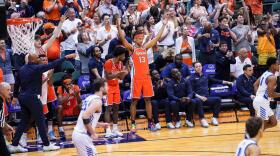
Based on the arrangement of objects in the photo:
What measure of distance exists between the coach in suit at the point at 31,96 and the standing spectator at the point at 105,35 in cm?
319

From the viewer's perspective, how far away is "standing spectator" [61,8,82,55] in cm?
1522

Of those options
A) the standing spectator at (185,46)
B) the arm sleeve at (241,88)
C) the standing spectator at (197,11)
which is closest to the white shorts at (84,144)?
the arm sleeve at (241,88)

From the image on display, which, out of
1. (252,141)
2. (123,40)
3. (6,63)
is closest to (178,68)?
(123,40)

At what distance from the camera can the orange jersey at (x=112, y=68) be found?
532 inches

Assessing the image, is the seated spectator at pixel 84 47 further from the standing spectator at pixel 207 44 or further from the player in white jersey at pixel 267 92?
the player in white jersey at pixel 267 92

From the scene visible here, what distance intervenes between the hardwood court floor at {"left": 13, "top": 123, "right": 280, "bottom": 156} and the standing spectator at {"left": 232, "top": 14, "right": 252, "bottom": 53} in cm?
304

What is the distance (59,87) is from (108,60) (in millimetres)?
1283

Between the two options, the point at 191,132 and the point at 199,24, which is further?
the point at 199,24

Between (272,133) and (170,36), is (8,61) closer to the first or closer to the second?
(170,36)

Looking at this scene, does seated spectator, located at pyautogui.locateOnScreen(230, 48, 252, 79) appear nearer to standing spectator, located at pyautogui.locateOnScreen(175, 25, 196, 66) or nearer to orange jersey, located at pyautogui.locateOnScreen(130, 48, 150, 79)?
standing spectator, located at pyautogui.locateOnScreen(175, 25, 196, 66)

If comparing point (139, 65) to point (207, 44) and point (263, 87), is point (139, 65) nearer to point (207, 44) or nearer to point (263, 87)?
point (207, 44)

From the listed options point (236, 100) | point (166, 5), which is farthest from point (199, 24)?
point (236, 100)

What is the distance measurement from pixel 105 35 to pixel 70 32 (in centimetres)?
85

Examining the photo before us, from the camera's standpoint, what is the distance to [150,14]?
16.9 metres
